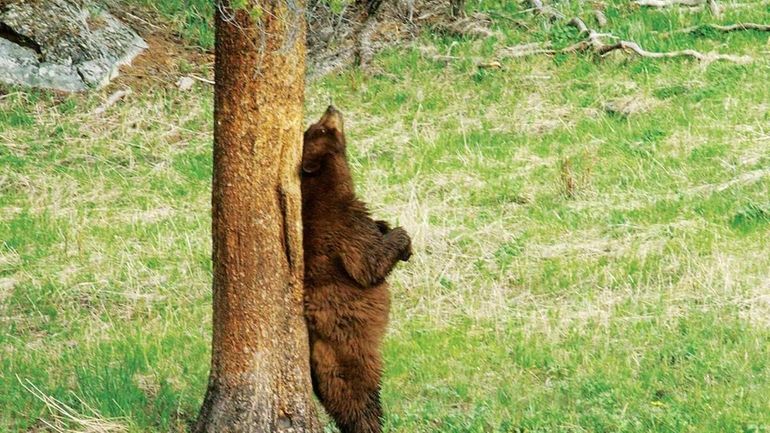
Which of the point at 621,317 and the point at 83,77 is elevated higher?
the point at 83,77

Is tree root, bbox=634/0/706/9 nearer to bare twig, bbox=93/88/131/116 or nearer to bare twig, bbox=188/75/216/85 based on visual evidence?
bare twig, bbox=188/75/216/85

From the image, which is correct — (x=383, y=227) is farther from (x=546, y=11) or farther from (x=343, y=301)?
(x=546, y=11)

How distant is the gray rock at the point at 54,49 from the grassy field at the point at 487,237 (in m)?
0.35

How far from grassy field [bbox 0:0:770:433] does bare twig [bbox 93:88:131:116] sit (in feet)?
0.36

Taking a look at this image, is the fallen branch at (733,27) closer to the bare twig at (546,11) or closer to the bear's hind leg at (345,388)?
the bare twig at (546,11)

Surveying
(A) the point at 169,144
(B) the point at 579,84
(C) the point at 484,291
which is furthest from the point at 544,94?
(C) the point at 484,291

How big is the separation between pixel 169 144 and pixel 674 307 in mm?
Result: 6721

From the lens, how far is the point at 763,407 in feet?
20.4

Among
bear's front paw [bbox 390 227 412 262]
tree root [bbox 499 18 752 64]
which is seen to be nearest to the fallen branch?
tree root [bbox 499 18 752 64]

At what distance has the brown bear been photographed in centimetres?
600

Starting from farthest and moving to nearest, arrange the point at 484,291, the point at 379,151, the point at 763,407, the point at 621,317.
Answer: the point at 379,151
the point at 484,291
the point at 621,317
the point at 763,407

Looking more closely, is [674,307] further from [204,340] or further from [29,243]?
[29,243]

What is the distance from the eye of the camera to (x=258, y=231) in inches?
219

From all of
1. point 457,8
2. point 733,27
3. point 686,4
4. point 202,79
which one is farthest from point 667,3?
point 202,79
